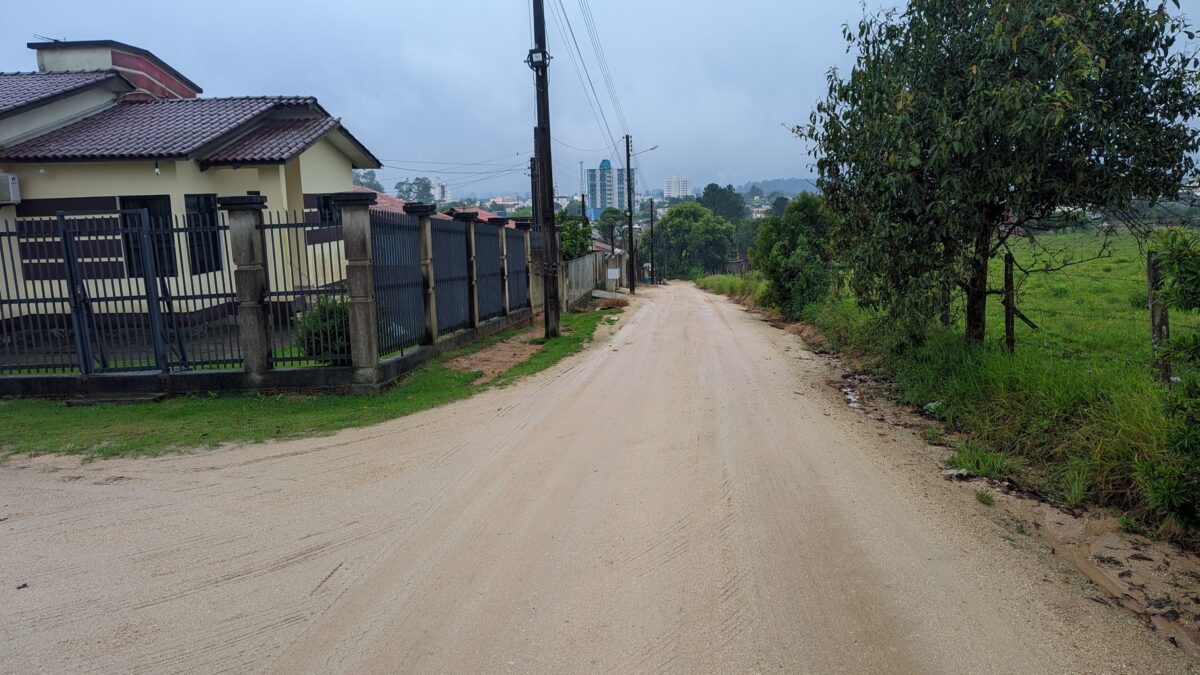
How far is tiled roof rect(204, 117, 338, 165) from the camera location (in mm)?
15156

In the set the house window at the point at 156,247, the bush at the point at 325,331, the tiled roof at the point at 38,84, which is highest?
the tiled roof at the point at 38,84

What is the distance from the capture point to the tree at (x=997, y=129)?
276 inches

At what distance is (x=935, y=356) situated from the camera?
904 cm

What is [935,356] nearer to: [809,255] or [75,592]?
[75,592]

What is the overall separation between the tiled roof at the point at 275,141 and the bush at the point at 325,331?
23.3ft

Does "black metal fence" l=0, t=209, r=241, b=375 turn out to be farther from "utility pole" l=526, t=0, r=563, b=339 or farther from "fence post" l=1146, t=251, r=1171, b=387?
"fence post" l=1146, t=251, r=1171, b=387

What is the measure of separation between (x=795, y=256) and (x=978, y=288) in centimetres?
1159

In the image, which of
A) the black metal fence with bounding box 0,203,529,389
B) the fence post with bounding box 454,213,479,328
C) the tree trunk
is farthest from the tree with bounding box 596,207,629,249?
the tree trunk

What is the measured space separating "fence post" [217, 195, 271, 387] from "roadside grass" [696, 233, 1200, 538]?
7824mm

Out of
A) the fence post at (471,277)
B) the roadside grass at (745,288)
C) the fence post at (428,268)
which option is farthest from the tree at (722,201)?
the fence post at (428,268)

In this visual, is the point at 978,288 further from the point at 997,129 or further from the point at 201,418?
the point at 201,418

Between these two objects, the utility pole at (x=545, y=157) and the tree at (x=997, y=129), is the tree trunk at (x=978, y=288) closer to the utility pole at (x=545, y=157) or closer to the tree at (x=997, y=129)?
the tree at (x=997, y=129)

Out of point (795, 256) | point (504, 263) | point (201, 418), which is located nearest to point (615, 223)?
point (795, 256)

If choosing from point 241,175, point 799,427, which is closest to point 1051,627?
point 799,427
